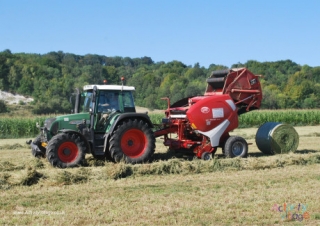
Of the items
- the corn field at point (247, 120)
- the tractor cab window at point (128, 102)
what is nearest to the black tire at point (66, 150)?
the tractor cab window at point (128, 102)

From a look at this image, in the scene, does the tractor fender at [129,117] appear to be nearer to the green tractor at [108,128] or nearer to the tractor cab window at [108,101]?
the green tractor at [108,128]

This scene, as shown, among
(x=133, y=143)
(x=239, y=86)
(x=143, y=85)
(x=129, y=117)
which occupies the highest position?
(x=143, y=85)

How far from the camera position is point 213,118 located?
479 inches

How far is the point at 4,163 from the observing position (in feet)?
35.2

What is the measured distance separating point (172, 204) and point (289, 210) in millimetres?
1665

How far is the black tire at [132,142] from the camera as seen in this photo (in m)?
10.9

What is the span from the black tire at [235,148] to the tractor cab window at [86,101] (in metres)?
3.56

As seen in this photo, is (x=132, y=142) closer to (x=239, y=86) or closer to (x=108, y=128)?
(x=108, y=128)

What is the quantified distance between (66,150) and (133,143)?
1.59 m

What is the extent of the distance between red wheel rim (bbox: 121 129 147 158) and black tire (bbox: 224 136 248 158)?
2214 mm

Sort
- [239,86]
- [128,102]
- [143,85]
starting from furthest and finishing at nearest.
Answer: [143,85]
[239,86]
[128,102]

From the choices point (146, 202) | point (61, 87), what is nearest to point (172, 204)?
point (146, 202)

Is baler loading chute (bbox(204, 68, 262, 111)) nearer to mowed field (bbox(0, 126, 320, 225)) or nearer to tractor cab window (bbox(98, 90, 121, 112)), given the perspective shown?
mowed field (bbox(0, 126, 320, 225))

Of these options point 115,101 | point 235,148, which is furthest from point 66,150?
point 235,148
